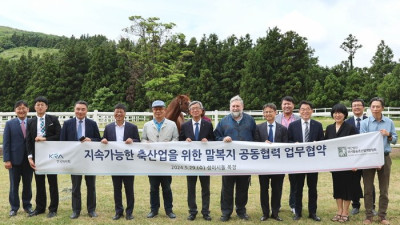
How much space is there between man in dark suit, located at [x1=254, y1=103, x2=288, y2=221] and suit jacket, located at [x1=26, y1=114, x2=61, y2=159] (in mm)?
3071

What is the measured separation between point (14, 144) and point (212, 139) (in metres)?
3.00

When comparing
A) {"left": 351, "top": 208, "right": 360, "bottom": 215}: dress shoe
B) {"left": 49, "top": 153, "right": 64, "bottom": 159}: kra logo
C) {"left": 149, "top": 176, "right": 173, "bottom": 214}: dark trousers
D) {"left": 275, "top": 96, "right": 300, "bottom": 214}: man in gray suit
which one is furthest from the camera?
{"left": 275, "top": 96, "right": 300, "bottom": 214}: man in gray suit

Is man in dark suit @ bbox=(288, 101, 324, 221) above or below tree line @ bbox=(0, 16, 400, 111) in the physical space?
below

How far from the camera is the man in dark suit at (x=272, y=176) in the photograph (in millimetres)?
5465

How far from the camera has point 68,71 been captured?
46.7 metres

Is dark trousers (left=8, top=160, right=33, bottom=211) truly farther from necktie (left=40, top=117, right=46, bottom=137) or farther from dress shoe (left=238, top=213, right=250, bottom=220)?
dress shoe (left=238, top=213, right=250, bottom=220)

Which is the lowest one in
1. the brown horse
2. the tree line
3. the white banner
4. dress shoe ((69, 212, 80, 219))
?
dress shoe ((69, 212, 80, 219))

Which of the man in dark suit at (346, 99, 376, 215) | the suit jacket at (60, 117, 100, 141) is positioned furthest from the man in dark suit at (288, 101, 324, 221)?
the suit jacket at (60, 117, 100, 141)

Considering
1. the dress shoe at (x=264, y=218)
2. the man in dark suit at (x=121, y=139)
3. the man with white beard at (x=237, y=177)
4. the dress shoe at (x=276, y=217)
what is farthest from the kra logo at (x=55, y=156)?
the dress shoe at (x=276, y=217)

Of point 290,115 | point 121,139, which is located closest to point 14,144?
point 121,139

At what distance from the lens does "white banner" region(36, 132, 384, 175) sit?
5.41m

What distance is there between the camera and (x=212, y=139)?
18.8ft

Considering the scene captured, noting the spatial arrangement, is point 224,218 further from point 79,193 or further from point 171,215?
point 79,193

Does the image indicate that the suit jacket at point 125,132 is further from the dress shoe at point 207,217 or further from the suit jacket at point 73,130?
the dress shoe at point 207,217
